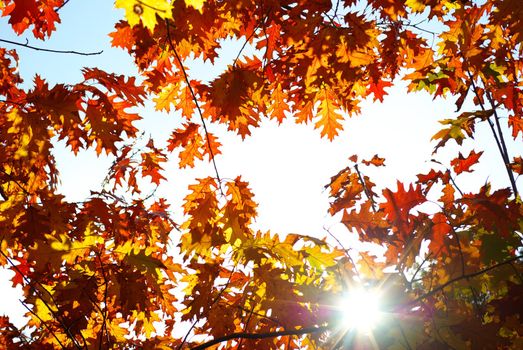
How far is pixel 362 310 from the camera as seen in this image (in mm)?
1821

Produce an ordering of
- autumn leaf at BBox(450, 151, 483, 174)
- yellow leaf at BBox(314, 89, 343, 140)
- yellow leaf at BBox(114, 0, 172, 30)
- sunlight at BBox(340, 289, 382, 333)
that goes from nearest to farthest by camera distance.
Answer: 1. yellow leaf at BBox(114, 0, 172, 30)
2. sunlight at BBox(340, 289, 382, 333)
3. autumn leaf at BBox(450, 151, 483, 174)
4. yellow leaf at BBox(314, 89, 343, 140)

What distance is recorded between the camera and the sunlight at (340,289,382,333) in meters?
1.77

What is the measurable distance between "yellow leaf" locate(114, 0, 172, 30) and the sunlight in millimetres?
1458

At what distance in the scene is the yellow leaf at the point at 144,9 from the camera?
4.87 ft

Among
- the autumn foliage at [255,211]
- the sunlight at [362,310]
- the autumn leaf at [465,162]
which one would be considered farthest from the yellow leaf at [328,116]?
the sunlight at [362,310]

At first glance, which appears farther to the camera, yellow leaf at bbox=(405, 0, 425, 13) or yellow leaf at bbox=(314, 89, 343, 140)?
yellow leaf at bbox=(314, 89, 343, 140)

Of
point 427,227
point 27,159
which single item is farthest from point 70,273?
point 427,227

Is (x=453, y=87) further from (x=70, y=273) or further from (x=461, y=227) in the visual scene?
(x=70, y=273)

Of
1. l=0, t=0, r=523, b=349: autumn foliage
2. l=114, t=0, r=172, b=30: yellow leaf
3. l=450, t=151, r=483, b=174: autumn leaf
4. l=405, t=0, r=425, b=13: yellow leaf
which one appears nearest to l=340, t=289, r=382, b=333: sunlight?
l=0, t=0, r=523, b=349: autumn foliage

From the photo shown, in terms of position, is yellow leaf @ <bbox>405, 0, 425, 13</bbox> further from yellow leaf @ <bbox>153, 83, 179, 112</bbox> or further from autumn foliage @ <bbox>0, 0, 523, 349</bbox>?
yellow leaf @ <bbox>153, 83, 179, 112</bbox>

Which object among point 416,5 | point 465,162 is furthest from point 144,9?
point 465,162

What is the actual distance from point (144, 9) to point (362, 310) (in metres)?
1.54

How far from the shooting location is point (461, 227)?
2.17 m

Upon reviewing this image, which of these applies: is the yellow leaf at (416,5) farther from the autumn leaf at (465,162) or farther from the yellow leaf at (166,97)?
the yellow leaf at (166,97)
